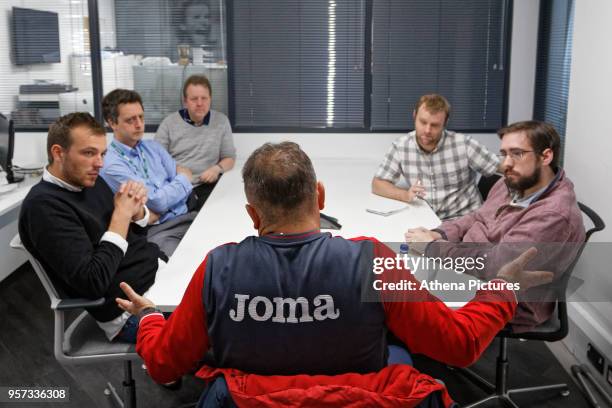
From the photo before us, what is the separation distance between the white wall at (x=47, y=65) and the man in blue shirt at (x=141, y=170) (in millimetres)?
1659

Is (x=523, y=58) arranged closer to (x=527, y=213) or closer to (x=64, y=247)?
(x=527, y=213)

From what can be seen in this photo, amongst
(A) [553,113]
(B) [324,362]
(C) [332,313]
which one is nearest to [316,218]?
(C) [332,313]

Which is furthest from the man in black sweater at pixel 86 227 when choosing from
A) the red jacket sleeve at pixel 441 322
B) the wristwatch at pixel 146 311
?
the red jacket sleeve at pixel 441 322

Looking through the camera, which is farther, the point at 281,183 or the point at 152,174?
the point at 152,174

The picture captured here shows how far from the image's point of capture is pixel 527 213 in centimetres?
242

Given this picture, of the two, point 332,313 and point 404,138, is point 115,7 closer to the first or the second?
point 404,138

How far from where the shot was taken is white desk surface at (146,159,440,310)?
2281 millimetres

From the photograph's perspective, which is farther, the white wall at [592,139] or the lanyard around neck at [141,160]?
the lanyard around neck at [141,160]

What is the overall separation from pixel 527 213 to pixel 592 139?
111 centimetres

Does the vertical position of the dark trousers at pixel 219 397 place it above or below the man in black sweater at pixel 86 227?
below

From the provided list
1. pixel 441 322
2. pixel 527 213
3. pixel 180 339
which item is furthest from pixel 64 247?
pixel 527 213

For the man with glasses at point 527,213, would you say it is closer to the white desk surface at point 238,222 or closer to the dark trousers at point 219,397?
the white desk surface at point 238,222

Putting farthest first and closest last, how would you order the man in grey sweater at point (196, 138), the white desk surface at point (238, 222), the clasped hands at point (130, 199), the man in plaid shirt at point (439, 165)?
the man in grey sweater at point (196, 138), the man in plaid shirt at point (439, 165), the clasped hands at point (130, 199), the white desk surface at point (238, 222)

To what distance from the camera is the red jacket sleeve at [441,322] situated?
139 cm
